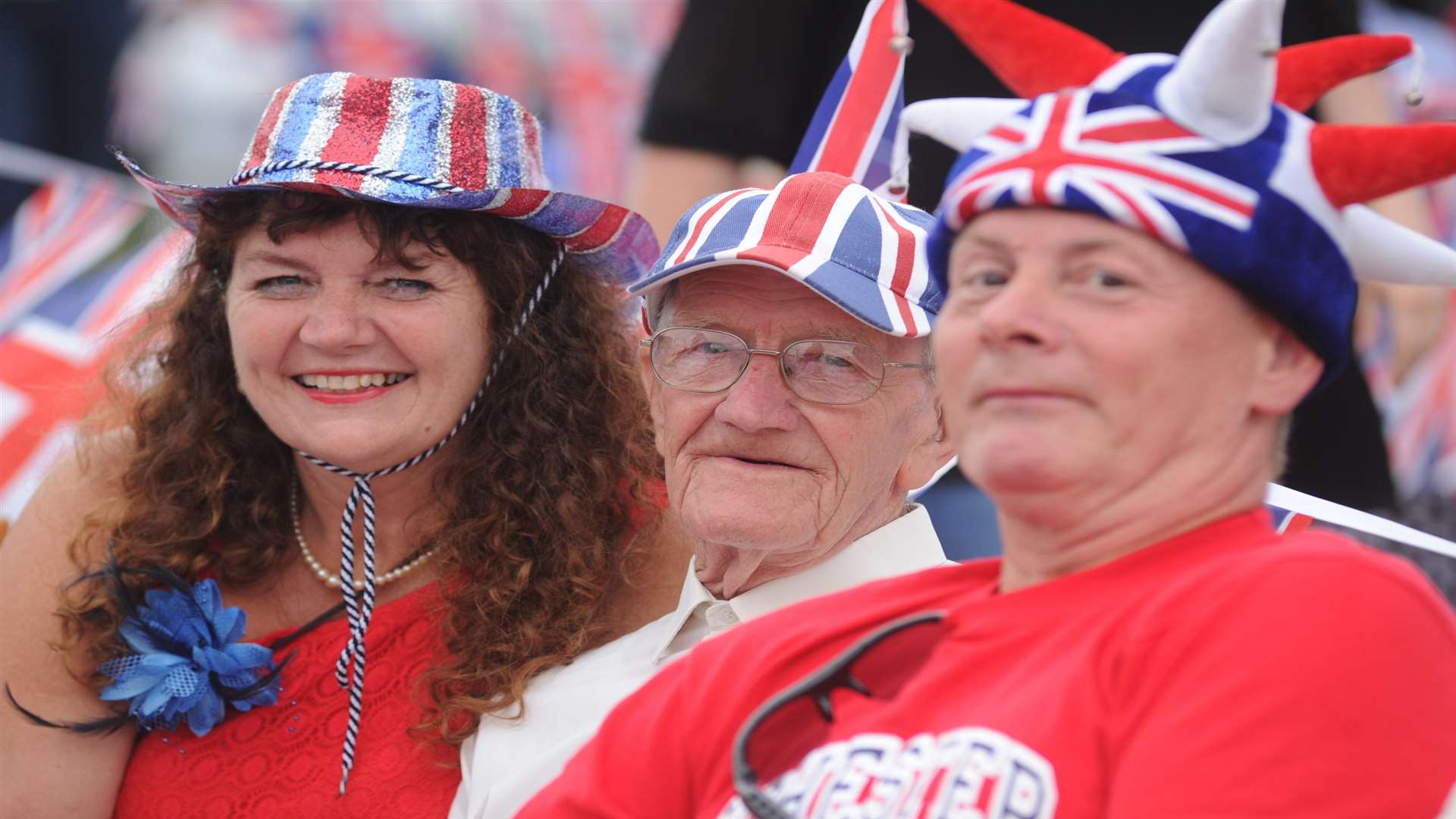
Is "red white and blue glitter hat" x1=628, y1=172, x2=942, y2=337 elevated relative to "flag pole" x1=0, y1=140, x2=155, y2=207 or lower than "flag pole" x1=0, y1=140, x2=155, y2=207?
elevated

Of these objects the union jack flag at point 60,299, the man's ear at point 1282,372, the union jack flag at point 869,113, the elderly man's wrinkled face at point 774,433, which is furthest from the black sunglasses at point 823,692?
the union jack flag at point 60,299

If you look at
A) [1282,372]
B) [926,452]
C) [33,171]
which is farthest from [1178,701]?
[33,171]

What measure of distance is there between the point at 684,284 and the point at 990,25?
38.3 inches

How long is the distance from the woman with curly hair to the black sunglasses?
3.99 feet

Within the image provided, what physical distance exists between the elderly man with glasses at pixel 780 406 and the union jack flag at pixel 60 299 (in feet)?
5.05

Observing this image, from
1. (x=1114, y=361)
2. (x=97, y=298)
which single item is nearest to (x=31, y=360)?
(x=97, y=298)

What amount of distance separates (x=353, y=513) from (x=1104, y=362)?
1.90 m

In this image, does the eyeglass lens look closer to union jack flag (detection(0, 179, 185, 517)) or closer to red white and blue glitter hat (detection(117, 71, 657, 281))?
red white and blue glitter hat (detection(117, 71, 657, 281))

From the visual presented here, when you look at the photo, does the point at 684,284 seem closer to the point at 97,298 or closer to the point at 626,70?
the point at 97,298

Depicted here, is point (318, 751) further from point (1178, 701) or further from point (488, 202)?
point (1178, 701)

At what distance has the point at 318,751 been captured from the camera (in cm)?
269

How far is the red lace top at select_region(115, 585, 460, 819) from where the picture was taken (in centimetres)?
260

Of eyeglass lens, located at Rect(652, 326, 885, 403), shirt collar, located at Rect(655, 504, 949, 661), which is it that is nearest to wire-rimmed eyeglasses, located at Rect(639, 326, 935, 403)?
eyeglass lens, located at Rect(652, 326, 885, 403)

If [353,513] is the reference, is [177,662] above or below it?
below
